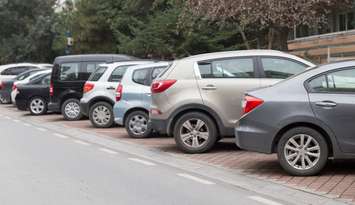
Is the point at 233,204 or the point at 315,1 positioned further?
the point at 315,1

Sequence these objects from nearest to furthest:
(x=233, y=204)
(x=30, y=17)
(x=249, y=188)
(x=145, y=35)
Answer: (x=233, y=204)
(x=249, y=188)
(x=145, y=35)
(x=30, y=17)

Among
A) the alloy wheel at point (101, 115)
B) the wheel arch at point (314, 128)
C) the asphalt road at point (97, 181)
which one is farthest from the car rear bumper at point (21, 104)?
the wheel arch at point (314, 128)

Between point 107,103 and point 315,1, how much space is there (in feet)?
19.5

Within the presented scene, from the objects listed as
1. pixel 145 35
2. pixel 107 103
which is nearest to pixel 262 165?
pixel 107 103

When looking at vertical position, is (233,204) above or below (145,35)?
below

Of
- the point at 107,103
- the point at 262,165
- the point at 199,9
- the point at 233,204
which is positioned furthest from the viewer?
the point at 199,9

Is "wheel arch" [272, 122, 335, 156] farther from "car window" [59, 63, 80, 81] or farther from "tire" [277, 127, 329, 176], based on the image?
"car window" [59, 63, 80, 81]

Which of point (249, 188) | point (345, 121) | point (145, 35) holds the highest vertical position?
point (145, 35)

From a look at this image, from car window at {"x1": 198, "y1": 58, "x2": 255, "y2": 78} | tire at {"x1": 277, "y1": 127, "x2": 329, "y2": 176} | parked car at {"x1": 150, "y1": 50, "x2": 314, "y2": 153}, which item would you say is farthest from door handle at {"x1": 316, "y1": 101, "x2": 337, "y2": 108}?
car window at {"x1": 198, "y1": 58, "x2": 255, "y2": 78}

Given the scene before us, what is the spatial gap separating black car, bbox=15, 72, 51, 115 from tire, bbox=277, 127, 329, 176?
1364 centimetres

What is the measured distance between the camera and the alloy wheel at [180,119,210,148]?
1157cm

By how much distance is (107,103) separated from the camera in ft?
55.2

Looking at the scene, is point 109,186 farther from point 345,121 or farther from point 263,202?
point 345,121

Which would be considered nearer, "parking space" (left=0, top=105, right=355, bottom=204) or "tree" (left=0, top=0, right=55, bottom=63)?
"parking space" (left=0, top=105, right=355, bottom=204)
